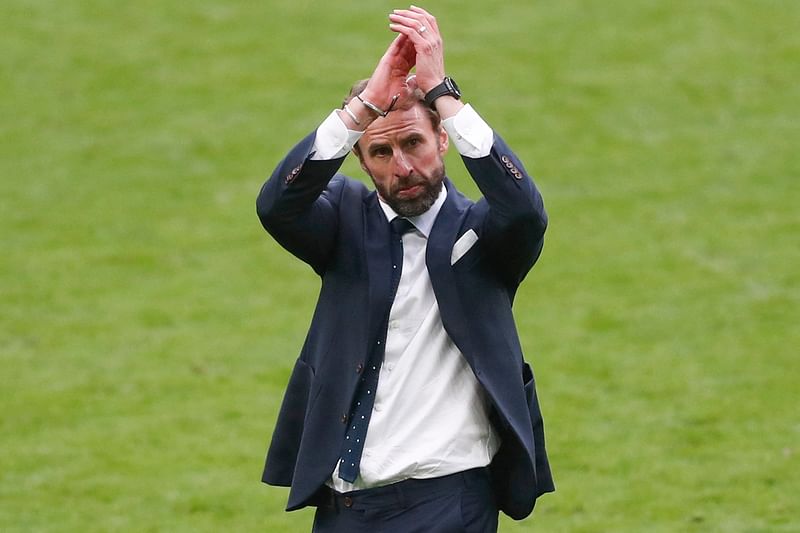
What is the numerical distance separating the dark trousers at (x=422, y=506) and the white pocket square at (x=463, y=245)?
2.31 ft

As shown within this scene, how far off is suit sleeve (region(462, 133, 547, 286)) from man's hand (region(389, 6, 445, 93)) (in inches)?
10.5

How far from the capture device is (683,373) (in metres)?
10.3

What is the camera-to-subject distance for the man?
15.7 ft

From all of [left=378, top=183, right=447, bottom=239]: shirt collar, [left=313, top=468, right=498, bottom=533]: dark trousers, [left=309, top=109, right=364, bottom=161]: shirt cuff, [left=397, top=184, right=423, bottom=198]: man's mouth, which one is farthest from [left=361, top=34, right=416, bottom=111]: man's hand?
[left=313, top=468, right=498, bottom=533]: dark trousers

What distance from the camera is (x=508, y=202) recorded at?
459 cm

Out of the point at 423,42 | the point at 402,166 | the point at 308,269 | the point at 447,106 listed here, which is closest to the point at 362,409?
the point at 402,166

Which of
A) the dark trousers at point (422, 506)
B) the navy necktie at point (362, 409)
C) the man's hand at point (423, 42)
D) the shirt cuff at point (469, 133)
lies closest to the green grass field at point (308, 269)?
the dark trousers at point (422, 506)

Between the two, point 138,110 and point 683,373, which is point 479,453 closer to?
point 683,373

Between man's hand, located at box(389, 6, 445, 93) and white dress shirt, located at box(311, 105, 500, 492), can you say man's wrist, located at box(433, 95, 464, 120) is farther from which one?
white dress shirt, located at box(311, 105, 500, 492)

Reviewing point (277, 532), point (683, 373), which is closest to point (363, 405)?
point (277, 532)

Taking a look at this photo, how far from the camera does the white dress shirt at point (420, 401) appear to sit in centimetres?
480

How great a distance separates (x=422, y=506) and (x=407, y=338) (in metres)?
0.55

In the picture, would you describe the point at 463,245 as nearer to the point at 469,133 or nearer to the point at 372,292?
the point at 372,292

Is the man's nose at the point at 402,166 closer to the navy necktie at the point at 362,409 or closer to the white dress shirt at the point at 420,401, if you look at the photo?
the white dress shirt at the point at 420,401
